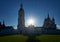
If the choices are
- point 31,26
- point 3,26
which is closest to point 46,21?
point 31,26

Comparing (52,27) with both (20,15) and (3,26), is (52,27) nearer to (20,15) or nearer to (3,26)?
(20,15)

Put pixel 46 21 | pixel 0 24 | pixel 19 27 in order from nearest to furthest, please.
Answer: pixel 0 24 < pixel 19 27 < pixel 46 21

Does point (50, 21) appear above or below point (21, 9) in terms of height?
below

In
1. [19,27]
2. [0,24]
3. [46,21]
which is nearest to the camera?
[0,24]

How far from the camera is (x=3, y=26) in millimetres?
93125

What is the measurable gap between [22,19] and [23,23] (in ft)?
8.55

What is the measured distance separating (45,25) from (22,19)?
15.3 m

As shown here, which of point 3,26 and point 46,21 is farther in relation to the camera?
point 46,21

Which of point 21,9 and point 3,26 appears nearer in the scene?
point 3,26

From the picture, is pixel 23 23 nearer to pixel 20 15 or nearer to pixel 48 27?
pixel 20 15

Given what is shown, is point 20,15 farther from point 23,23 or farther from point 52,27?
point 52,27

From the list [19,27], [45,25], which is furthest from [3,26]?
[45,25]

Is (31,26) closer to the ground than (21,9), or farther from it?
closer to the ground

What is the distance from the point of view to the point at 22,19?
9869 cm
